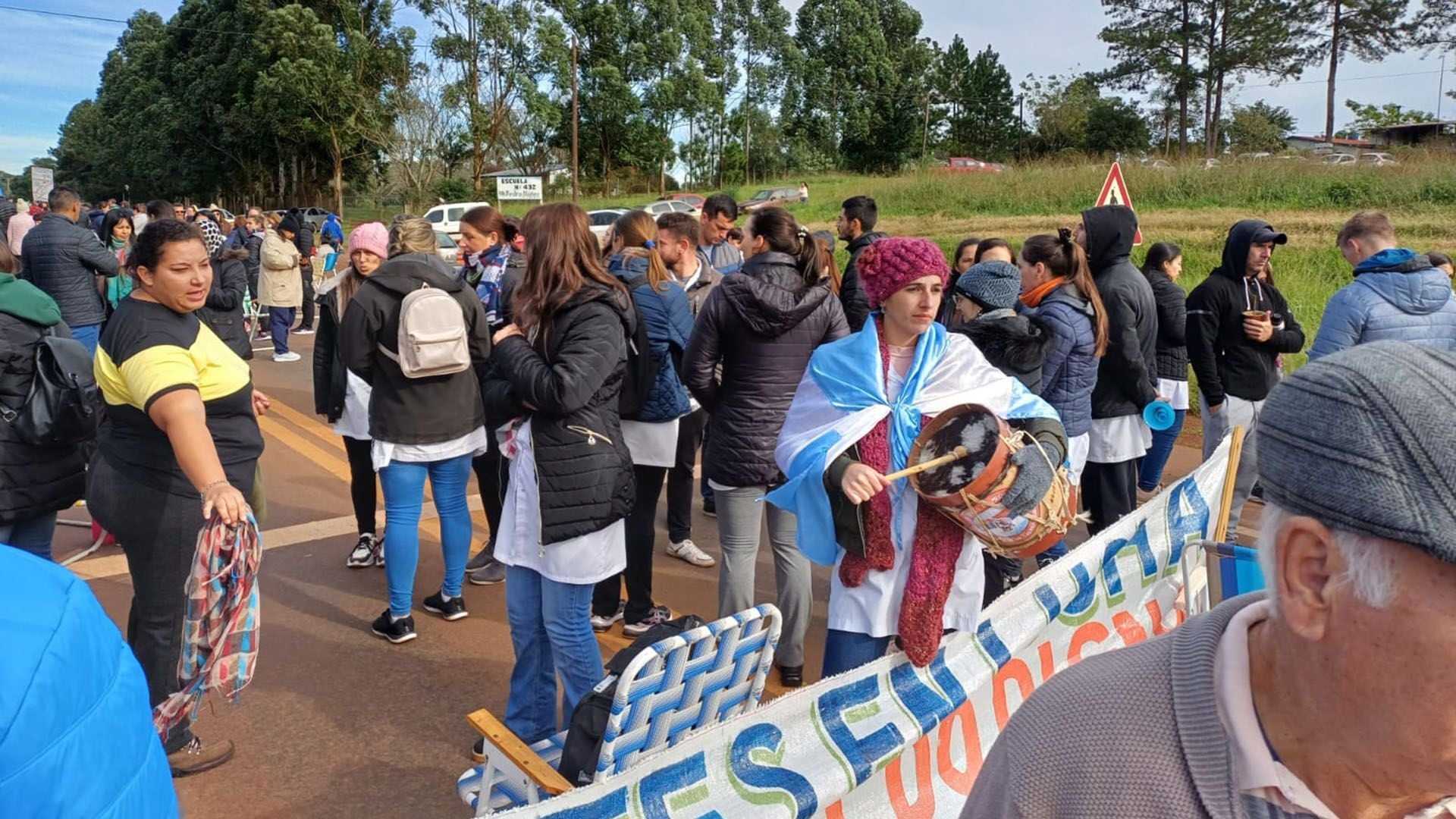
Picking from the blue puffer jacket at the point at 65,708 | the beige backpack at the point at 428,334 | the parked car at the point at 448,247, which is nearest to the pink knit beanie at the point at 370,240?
the beige backpack at the point at 428,334

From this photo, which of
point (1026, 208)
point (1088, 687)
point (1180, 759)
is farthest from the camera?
point (1026, 208)

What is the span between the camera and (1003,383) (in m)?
2.80

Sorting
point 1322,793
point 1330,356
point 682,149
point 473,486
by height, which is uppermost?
point 682,149

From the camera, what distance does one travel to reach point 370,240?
4.65 meters

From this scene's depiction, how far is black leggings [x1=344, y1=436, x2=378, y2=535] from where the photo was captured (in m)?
5.30

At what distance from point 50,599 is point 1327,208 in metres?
24.7

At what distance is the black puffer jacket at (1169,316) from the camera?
19.4 ft

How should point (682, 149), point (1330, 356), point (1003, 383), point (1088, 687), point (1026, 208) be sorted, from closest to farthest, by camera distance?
point (1330, 356) < point (1088, 687) < point (1003, 383) < point (1026, 208) < point (682, 149)

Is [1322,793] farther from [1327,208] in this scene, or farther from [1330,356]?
[1327,208]

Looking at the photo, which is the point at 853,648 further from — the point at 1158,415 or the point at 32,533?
the point at 32,533

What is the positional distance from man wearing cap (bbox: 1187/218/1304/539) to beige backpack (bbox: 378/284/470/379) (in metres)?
4.17

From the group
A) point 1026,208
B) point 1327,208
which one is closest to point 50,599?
point 1327,208

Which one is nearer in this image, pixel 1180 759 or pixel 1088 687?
pixel 1180 759

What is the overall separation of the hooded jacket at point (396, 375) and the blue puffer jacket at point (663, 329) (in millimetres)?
832
